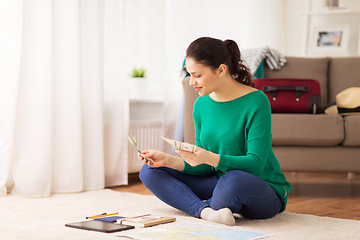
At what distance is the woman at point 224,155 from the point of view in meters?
1.96

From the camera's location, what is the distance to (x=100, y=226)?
190cm

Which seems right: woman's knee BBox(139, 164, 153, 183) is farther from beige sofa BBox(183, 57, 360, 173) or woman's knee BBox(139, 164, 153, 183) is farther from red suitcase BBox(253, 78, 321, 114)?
red suitcase BBox(253, 78, 321, 114)

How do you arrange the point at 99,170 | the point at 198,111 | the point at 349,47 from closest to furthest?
the point at 198,111 < the point at 99,170 < the point at 349,47

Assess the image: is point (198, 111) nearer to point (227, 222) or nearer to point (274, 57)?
point (227, 222)

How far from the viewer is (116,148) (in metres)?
3.45

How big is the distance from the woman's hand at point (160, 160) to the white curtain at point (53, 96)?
100 cm

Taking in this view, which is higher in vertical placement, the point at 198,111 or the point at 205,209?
the point at 198,111

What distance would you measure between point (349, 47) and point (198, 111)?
283cm

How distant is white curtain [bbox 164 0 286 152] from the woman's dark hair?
1626 millimetres

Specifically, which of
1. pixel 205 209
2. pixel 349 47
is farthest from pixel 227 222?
pixel 349 47

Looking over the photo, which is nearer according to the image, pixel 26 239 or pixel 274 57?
pixel 26 239

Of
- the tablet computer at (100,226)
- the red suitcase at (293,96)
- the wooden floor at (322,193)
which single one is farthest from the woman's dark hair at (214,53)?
the red suitcase at (293,96)

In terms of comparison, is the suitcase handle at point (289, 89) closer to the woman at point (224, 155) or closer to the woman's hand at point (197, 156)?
the woman at point (224, 155)

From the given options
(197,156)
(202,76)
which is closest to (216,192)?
(197,156)
